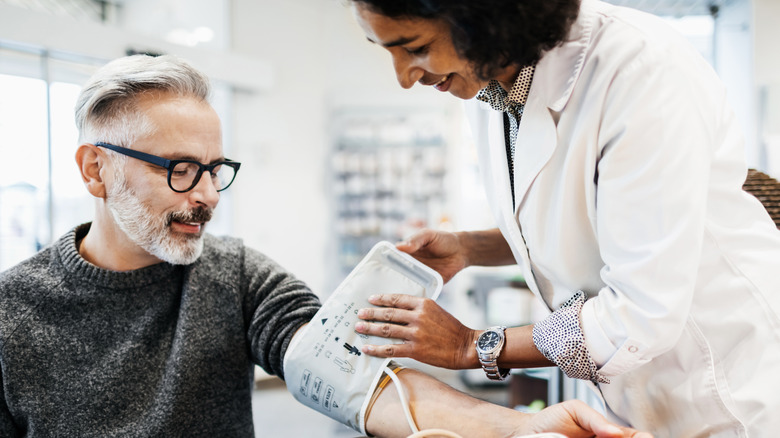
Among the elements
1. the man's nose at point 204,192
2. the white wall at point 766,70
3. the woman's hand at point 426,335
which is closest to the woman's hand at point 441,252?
the woman's hand at point 426,335

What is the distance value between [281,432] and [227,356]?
8.70 ft

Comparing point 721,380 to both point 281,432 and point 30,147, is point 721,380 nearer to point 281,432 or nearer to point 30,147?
point 281,432

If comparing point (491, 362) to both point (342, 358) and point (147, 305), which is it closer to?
point (342, 358)

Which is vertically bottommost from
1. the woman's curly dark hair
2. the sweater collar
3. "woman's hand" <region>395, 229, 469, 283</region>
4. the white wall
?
the sweater collar

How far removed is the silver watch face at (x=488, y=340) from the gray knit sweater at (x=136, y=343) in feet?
1.49

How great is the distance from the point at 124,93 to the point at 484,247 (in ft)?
3.06

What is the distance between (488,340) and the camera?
38.7 inches

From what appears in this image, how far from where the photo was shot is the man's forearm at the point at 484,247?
1.38 m

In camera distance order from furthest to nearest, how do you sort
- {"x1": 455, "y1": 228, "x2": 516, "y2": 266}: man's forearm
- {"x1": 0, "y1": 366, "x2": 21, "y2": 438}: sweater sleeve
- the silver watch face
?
{"x1": 455, "y1": 228, "x2": 516, "y2": 266}: man's forearm, {"x1": 0, "y1": 366, "x2": 21, "y2": 438}: sweater sleeve, the silver watch face

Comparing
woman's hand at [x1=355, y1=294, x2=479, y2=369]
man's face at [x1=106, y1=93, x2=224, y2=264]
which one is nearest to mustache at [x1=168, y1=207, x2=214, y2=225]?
man's face at [x1=106, y1=93, x2=224, y2=264]

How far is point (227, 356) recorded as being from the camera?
1.27 m

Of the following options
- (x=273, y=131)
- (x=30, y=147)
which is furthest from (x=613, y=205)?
(x=273, y=131)

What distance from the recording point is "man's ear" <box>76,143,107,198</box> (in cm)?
128

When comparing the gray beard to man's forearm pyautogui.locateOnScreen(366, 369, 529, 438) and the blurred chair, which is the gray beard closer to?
man's forearm pyautogui.locateOnScreen(366, 369, 529, 438)
